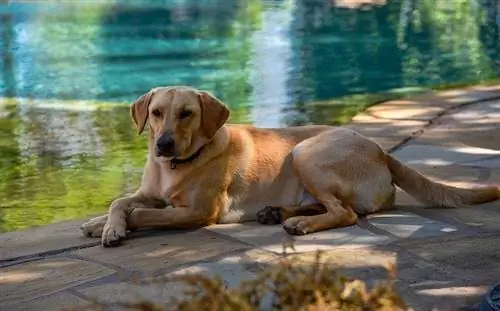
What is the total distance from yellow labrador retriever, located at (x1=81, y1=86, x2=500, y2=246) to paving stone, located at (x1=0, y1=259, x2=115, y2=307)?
1.09 ft

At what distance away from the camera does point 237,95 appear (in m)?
10.5

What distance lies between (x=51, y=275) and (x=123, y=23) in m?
13.7

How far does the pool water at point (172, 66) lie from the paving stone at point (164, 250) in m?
1.19

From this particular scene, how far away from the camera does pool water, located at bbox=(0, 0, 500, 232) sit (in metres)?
7.12

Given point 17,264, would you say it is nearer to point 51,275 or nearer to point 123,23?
point 51,275

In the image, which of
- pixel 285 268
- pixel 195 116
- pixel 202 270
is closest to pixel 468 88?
pixel 195 116

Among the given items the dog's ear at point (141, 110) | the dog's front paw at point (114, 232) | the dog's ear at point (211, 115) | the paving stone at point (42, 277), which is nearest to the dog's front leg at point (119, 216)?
the dog's front paw at point (114, 232)

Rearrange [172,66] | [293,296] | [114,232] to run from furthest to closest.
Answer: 1. [172,66]
2. [114,232]
3. [293,296]

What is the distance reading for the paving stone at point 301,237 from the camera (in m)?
4.55

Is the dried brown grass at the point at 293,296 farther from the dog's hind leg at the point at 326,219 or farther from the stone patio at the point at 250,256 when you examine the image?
the dog's hind leg at the point at 326,219

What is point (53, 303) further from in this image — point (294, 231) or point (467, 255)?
point (467, 255)

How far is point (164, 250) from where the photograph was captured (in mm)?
4543

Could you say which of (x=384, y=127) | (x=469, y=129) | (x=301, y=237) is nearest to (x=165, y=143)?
(x=301, y=237)

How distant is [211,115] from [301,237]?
79 cm
